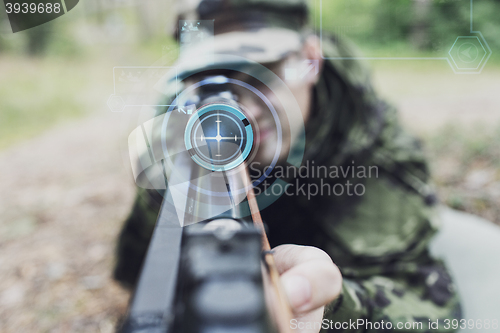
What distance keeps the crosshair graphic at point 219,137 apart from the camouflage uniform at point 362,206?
1.02 feet

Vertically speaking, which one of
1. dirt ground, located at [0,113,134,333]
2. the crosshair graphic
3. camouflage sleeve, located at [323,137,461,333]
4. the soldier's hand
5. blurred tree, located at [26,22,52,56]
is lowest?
dirt ground, located at [0,113,134,333]

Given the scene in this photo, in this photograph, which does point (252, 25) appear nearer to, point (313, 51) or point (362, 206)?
point (313, 51)

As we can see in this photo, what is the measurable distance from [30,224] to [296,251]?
141 cm

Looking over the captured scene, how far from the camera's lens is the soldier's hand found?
278mm

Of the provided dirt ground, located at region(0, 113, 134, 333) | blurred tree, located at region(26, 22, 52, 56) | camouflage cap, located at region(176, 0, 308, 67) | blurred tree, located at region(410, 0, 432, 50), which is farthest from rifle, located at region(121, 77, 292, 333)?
blurred tree, located at region(26, 22, 52, 56)

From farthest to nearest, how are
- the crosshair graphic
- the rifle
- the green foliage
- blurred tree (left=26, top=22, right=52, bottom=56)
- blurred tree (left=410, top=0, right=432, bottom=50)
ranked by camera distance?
blurred tree (left=26, top=22, right=52, bottom=56), blurred tree (left=410, top=0, right=432, bottom=50), the green foliage, the crosshair graphic, the rifle

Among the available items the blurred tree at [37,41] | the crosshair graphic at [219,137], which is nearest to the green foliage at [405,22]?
the crosshair graphic at [219,137]

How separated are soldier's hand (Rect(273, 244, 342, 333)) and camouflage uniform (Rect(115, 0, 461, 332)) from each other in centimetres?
33

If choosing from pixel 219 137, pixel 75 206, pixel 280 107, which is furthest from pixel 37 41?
pixel 219 137

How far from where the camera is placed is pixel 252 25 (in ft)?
2.65

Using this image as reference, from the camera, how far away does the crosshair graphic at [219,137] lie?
36cm

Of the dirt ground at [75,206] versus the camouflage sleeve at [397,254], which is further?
the dirt ground at [75,206]
